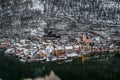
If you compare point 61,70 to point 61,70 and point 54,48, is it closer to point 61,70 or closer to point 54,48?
point 61,70

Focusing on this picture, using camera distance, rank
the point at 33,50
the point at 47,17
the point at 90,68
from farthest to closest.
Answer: the point at 47,17 → the point at 33,50 → the point at 90,68

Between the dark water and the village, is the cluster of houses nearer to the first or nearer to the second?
the village

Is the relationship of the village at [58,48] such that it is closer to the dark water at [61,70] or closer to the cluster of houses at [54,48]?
the cluster of houses at [54,48]

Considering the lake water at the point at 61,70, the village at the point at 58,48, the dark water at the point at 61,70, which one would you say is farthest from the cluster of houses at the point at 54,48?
the lake water at the point at 61,70

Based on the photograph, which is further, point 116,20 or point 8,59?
point 116,20

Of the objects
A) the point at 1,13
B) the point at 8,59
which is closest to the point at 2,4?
the point at 1,13

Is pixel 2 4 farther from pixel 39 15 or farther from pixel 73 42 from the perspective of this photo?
pixel 73 42

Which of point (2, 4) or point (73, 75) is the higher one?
point (2, 4)
